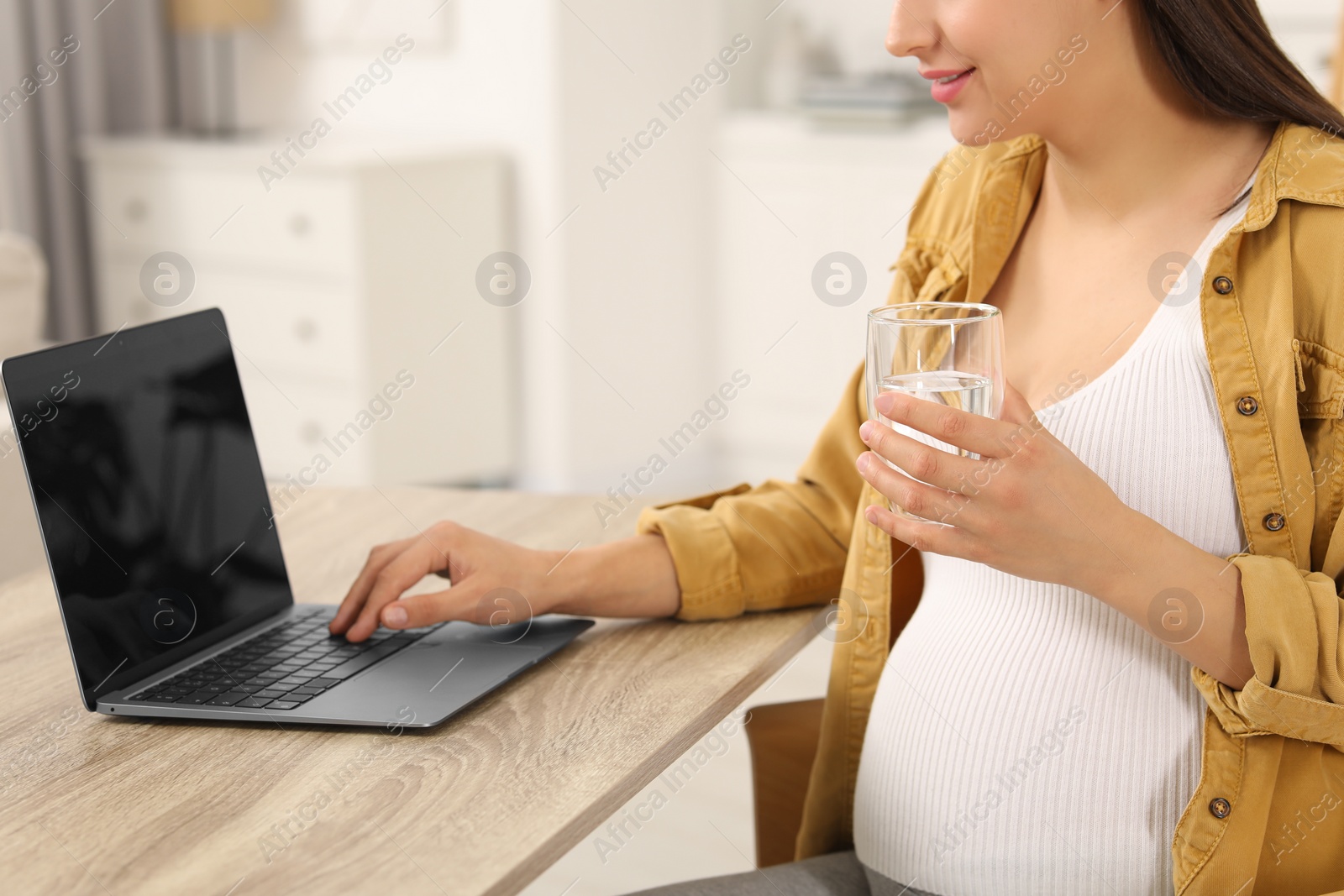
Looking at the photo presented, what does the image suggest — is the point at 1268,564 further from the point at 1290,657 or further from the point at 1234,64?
the point at 1234,64

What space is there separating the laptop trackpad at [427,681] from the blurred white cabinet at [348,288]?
2.54m

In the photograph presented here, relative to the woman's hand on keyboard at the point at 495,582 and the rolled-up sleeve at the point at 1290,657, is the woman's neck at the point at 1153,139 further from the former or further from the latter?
the woman's hand on keyboard at the point at 495,582

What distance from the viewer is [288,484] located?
4.67 ft

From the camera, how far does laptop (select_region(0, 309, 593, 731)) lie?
2.93 ft

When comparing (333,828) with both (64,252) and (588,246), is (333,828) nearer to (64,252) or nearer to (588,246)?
(588,246)

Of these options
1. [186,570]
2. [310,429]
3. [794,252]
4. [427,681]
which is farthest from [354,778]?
[794,252]

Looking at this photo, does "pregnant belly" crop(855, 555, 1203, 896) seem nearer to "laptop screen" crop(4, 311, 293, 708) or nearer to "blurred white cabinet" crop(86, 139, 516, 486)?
"laptop screen" crop(4, 311, 293, 708)

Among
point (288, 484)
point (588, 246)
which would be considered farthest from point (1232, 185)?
point (588, 246)

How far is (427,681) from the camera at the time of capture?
0.95 metres

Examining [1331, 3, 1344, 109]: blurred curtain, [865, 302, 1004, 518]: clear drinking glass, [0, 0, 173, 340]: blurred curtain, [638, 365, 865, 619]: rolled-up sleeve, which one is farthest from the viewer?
[0, 0, 173, 340]: blurred curtain

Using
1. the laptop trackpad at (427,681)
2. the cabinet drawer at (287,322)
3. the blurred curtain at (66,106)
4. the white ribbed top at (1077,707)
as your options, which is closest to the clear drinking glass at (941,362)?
the white ribbed top at (1077,707)

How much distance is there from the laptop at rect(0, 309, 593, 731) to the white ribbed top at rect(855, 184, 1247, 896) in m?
0.29

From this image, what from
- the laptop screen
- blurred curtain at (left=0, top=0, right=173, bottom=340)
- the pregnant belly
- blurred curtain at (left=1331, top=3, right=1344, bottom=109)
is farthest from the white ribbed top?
blurred curtain at (left=0, top=0, right=173, bottom=340)

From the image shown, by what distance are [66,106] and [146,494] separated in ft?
11.1
